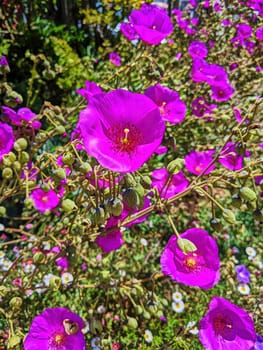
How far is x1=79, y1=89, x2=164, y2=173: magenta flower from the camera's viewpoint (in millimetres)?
702

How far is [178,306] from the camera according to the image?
163 cm

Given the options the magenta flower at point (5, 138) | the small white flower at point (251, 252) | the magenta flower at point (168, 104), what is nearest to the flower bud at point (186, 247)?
the magenta flower at point (168, 104)

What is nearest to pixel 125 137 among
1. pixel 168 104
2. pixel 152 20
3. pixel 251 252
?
pixel 168 104

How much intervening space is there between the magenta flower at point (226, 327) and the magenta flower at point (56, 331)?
1.09 feet

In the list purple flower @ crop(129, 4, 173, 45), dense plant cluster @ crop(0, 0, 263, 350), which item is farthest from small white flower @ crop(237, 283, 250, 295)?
purple flower @ crop(129, 4, 173, 45)

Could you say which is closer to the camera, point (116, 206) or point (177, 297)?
point (116, 206)

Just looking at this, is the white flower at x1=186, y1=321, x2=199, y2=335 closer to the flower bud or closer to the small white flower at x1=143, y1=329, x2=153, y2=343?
the small white flower at x1=143, y1=329, x2=153, y2=343

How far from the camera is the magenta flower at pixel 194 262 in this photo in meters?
0.88

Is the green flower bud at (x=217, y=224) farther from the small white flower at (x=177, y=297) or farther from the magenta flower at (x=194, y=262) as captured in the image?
the small white flower at (x=177, y=297)

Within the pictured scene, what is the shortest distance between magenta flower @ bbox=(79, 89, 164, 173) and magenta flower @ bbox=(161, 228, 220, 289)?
26 centimetres

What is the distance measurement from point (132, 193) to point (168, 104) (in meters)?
0.64

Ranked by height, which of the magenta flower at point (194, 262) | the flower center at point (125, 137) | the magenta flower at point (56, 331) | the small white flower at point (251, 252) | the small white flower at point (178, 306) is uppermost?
the flower center at point (125, 137)

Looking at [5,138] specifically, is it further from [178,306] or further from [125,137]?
[178,306]

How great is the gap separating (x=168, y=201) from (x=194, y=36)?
1.96 meters
